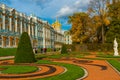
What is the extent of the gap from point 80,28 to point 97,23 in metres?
6.12

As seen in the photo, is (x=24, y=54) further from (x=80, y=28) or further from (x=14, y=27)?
(x=80, y=28)

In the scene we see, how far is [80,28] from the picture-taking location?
6362 centimetres

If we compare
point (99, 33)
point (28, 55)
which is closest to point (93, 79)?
point (28, 55)

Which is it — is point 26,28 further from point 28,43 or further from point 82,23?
point 28,43

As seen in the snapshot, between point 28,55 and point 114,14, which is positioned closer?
point 28,55

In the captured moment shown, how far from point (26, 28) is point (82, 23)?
18825 mm

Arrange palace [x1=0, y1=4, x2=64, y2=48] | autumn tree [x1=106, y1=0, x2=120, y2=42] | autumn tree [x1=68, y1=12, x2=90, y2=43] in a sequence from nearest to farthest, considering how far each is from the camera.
Result: palace [x1=0, y1=4, x2=64, y2=48]
autumn tree [x1=106, y1=0, x2=120, y2=42]
autumn tree [x1=68, y1=12, x2=90, y2=43]

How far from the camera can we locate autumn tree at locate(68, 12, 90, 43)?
209 ft

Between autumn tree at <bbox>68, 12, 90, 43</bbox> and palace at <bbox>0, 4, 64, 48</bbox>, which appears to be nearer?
palace at <bbox>0, 4, 64, 48</bbox>

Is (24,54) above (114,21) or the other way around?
the other way around

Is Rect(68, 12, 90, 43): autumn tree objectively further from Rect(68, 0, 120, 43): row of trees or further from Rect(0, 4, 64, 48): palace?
Rect(0, 4, 64, 48): palace

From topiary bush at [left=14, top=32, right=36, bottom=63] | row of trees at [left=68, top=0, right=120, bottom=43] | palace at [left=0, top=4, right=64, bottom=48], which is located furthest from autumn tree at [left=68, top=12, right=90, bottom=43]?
topiary bush at [left=14, top=32, right=36, bottom=63]

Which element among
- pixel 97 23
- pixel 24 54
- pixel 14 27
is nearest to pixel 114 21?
pixel 97 23

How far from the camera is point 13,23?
6025cm
